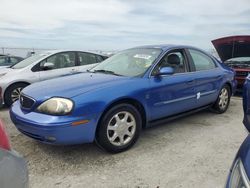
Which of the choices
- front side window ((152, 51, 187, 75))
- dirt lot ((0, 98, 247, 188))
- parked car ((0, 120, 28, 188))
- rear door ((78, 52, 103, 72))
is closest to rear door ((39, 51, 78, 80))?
rear door ((78, 52, 103, 72))

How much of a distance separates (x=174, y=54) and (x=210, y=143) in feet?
5.07

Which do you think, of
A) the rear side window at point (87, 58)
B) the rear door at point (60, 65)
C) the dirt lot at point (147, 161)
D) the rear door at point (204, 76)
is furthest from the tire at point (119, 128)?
the rear side window at point (87, 58)

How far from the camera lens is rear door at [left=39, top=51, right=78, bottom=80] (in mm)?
7035

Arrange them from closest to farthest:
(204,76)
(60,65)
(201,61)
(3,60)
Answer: (204,76) < (201,61) < (60,65) < (3,60)

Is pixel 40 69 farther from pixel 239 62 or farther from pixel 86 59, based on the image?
pixel 239 62

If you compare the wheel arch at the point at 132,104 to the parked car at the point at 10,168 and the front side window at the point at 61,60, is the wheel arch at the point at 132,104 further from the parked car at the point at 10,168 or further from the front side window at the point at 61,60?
the front side window at the point at 61,60

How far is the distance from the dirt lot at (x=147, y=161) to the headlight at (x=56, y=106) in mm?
645

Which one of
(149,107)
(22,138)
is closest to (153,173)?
(149,107)

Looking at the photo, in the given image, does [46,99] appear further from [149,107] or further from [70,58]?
[70,58]

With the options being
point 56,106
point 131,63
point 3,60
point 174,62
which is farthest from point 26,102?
point 3,60

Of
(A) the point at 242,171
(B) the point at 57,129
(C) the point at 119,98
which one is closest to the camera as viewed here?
(A) the point at 242,171

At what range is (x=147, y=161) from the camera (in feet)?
11.9

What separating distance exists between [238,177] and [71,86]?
8.54 ft

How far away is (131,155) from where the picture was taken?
380cm
